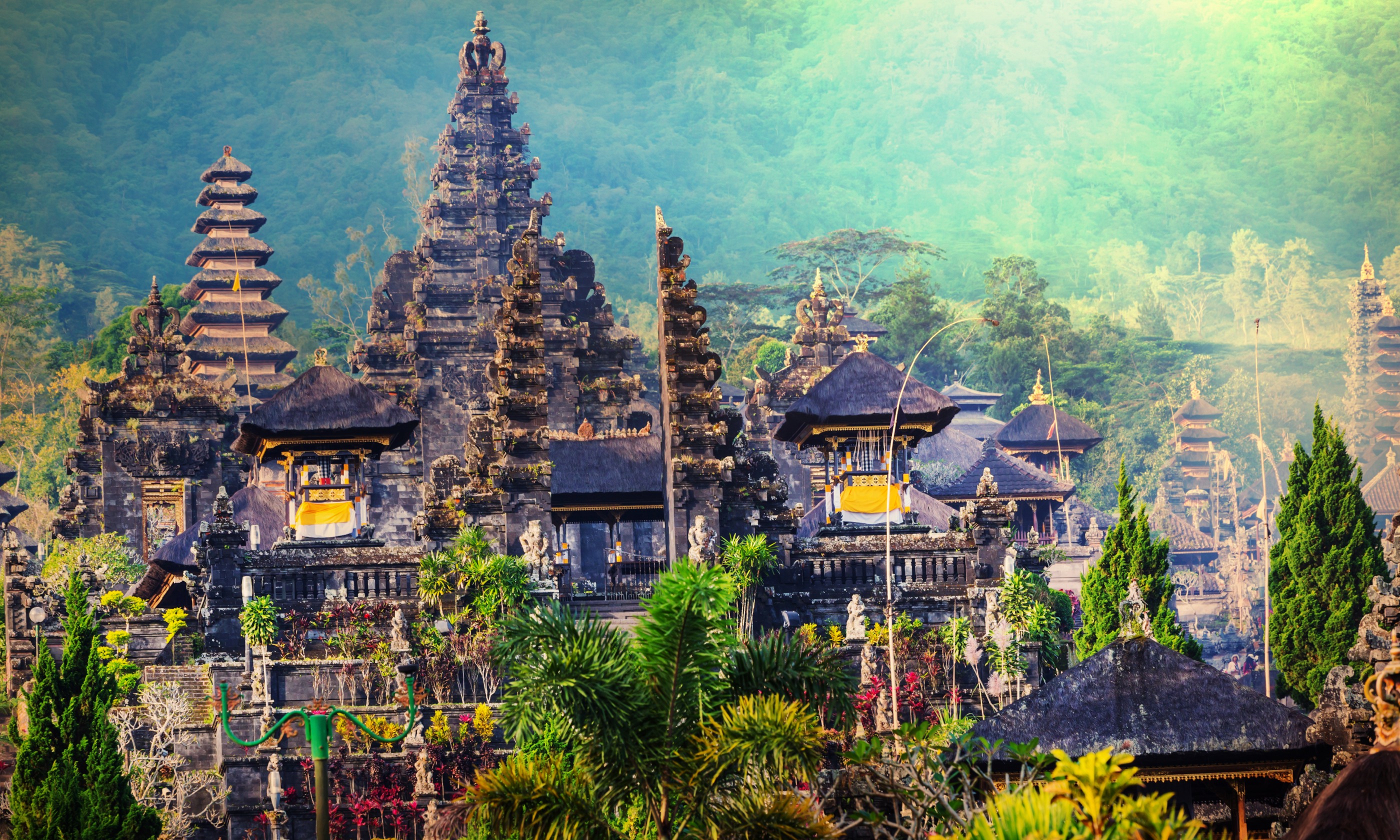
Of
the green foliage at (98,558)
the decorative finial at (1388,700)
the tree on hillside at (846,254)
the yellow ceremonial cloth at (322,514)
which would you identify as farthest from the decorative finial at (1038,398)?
the decorative finial at (1388,700)

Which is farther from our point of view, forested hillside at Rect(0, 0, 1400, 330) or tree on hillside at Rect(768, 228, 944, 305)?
forested hillside at Rect(0, 0, 1400, 330)

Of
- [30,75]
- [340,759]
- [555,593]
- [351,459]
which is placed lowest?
[340,759]

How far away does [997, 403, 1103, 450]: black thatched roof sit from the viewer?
78438 millimetres

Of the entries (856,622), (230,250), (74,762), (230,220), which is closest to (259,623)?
(74,762)

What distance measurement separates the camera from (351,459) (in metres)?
49.1

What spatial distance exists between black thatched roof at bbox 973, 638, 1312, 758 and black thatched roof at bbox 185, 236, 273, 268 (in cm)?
6183

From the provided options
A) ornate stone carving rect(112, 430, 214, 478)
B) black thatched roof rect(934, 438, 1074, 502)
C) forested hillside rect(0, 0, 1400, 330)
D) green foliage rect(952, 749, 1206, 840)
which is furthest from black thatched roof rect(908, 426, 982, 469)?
forested hillside rect(0, 0, 1400, 330)

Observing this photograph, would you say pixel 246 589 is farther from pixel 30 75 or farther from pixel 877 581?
pixel 30 75

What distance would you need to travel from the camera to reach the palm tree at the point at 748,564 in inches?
1703

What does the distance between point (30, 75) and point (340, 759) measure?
123m

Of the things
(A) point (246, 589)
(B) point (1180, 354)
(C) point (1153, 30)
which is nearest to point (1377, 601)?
(A) point (246, 589)

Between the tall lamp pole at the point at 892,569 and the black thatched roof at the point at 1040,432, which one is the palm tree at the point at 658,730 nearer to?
the tall lamp pole at the point at 892,569

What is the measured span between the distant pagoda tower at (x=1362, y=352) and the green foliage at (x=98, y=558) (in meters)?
75.4

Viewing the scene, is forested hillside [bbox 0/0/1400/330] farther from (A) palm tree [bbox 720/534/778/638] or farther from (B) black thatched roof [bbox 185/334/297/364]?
(A) palm tree [bbox 720/534/778/638]
